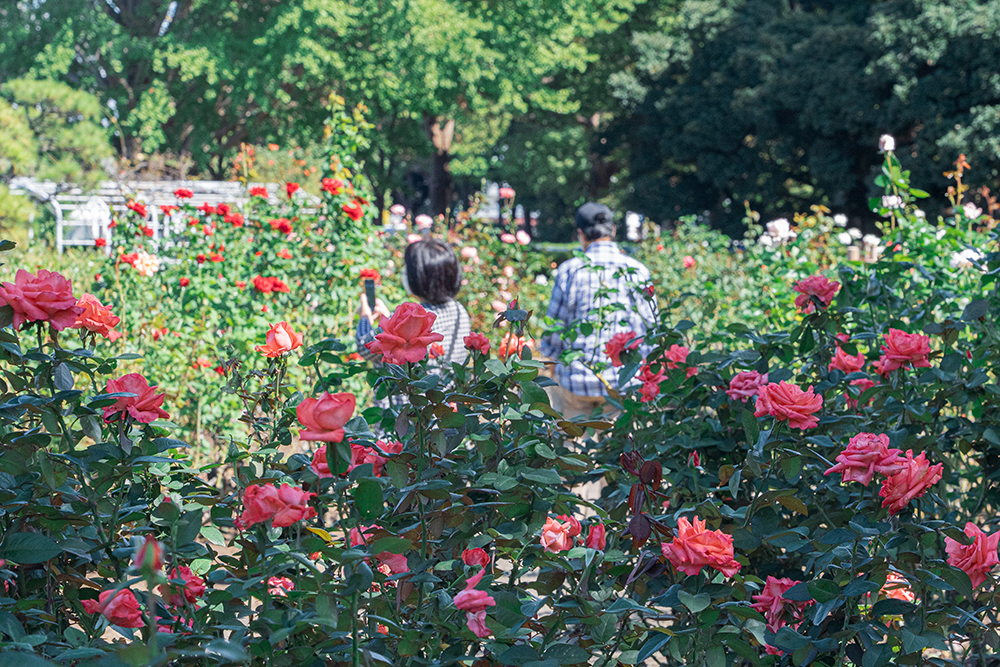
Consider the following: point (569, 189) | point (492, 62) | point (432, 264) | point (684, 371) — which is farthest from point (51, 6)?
point (684, 371)

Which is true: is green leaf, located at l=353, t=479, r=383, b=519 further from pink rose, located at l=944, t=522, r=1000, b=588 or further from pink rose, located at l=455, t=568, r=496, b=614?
pink rose, located at l=944, t=522, r=1000, b=588

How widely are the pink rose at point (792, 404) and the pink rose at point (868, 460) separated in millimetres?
70

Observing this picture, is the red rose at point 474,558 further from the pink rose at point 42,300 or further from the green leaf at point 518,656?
the pink rose at point 42,300

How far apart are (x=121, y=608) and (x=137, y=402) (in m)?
0.32

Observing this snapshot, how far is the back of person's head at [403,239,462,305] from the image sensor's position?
3.16 meters

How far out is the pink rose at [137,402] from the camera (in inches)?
50.5

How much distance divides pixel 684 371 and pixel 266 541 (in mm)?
1141

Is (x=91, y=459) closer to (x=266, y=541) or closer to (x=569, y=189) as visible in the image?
(x=266, y=541)

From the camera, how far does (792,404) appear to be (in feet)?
4.37

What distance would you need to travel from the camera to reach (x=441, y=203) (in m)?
22.1

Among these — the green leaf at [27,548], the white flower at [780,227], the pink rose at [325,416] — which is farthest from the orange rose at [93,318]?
the white flower at [780,227]

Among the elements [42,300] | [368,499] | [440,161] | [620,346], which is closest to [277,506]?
[368,499]

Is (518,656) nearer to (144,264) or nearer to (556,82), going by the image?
(144,264)

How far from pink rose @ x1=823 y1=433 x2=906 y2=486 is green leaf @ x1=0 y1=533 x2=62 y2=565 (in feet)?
3.58
